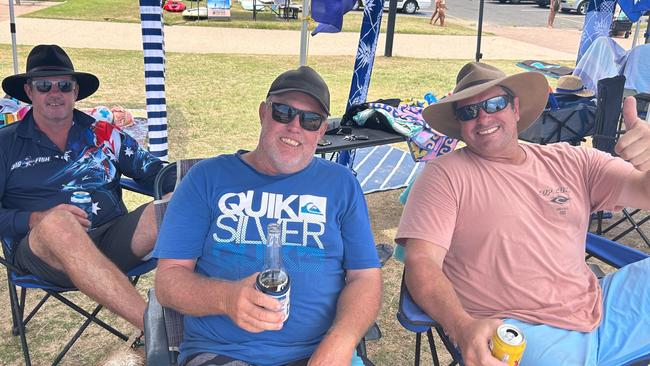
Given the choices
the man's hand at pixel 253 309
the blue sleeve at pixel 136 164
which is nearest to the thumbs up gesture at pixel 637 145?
the man's hand at pixel 253 309

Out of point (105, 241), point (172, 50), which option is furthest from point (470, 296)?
point (172, 50)

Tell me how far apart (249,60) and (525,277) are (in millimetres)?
9640

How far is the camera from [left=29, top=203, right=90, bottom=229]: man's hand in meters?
2.41

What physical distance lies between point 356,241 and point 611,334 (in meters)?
1.05

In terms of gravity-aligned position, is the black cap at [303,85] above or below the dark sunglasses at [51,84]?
above

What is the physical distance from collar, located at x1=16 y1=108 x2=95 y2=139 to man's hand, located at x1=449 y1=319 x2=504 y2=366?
2.14 m

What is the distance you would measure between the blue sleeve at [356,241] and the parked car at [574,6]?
2605cm

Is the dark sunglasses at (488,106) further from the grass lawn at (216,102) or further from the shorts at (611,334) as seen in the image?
the grass lawn at (216,102)

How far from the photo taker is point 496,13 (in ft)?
77.9

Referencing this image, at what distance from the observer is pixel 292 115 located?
1.98m

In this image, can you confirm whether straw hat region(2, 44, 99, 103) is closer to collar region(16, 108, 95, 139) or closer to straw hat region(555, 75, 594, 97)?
collar region(16, 108, 95, 139)

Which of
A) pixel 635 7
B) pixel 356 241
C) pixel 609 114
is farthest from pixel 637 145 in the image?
pixel 635 7

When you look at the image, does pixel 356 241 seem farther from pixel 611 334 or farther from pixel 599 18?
pixel 599 18

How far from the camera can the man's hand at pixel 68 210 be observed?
2414mm
